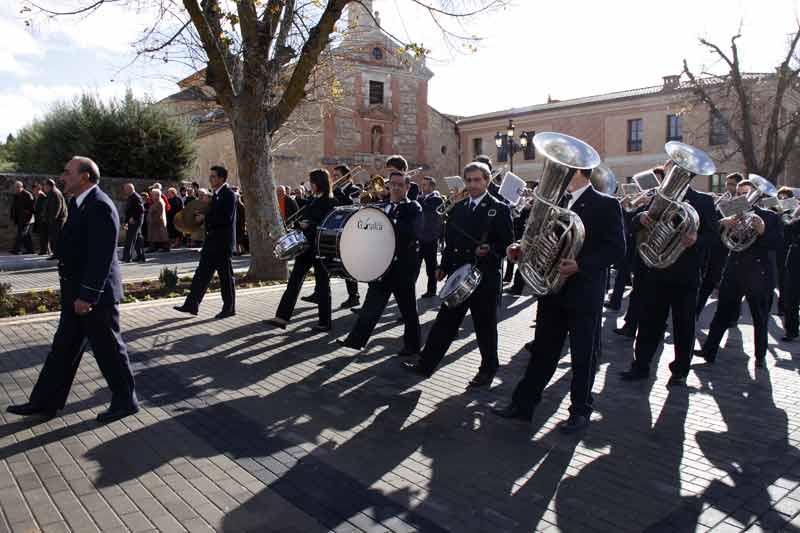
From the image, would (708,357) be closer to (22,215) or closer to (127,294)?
(127,294)

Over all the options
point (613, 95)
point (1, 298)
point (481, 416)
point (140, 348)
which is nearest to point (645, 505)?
point (481, 416)

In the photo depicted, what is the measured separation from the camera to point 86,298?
462cm

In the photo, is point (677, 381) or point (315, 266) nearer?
point (677, 381)

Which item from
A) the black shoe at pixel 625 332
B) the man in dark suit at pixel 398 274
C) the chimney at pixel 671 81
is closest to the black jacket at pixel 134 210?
the man in dark suit at pixel 398 274

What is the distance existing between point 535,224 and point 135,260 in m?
13.8

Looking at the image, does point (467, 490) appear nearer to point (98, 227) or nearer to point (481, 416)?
point (481, 416)

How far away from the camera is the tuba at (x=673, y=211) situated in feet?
18.9

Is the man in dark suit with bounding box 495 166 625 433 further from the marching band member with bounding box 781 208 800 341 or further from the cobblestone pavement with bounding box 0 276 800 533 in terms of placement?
the marching band member with bounding box 781 208 800 341

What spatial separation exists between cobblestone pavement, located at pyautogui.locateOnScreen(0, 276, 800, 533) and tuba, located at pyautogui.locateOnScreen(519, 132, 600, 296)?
46.9 inches

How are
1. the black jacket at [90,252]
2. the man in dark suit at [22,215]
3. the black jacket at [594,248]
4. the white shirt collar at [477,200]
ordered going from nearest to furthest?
the black jacket at [90,252] → the black jacket at [594,248] → the white shirt collar at [477,200] → the man in dark suit at [22,215]

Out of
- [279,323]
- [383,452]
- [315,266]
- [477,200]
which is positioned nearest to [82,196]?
[383,452]

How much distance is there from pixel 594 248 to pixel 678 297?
1.73 meters

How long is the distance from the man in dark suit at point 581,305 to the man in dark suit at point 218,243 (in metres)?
4.68

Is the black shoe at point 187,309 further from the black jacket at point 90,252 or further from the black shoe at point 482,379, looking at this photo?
the black shoe at point 482,379
